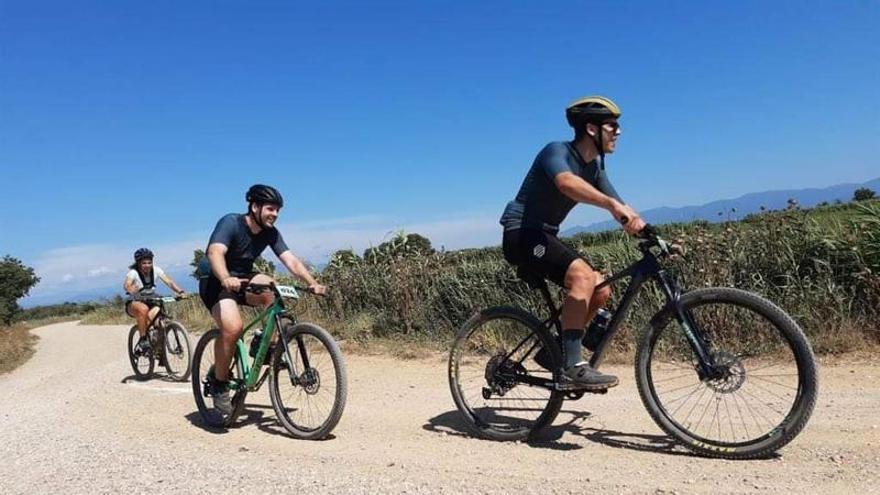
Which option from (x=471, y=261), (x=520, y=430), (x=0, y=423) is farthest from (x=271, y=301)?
(x=471, y=261)

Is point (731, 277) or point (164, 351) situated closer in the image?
point (731, 277)

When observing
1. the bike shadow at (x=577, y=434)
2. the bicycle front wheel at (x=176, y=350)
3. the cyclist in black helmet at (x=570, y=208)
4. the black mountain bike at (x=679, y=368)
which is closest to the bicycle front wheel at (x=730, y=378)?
the black mountain bike at (x=679, y=368)

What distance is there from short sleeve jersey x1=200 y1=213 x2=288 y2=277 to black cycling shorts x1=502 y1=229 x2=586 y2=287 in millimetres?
2511

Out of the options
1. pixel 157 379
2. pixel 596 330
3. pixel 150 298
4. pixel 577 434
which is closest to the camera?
pixel 596 330

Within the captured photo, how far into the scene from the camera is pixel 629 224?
4.13m

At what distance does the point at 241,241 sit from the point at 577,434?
3465 mm

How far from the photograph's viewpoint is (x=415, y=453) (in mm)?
4621

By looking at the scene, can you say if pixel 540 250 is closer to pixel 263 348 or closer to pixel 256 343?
pixel 263 348

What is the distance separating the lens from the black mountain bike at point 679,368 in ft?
13.0

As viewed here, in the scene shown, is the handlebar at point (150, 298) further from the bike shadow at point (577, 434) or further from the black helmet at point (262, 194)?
the bike shadow at point (577, 434)

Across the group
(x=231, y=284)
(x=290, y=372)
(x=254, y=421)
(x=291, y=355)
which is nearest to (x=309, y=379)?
(x=290, y=372)

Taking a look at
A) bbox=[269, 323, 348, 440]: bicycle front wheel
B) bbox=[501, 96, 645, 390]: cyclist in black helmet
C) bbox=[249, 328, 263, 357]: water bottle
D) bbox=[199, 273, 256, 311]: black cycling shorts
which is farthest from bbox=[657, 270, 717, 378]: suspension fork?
bbox=[199, 273, 256, 311]: black cycling shorts

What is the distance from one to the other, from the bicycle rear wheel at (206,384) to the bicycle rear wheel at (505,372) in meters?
2.10

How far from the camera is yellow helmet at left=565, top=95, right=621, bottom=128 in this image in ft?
14.4
